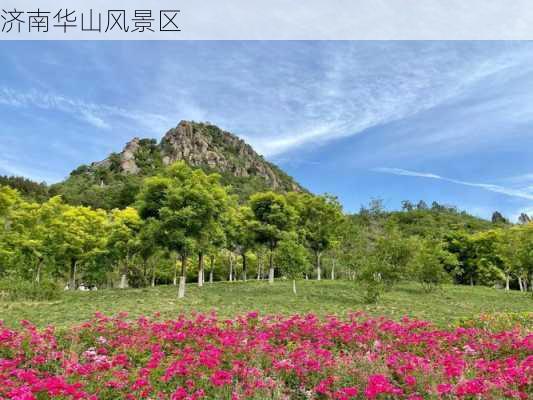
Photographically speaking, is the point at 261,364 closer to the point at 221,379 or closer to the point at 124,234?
the point at 221,379

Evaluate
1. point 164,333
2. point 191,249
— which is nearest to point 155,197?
point 191,249

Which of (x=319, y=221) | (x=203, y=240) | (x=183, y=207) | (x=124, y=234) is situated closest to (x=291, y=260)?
(x=203, y=240)

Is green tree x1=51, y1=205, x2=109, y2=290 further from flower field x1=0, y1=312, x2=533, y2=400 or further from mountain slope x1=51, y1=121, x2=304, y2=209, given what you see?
mountain slope x1=51, y1=121, x2=304, y2=209

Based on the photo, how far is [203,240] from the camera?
1032 inches

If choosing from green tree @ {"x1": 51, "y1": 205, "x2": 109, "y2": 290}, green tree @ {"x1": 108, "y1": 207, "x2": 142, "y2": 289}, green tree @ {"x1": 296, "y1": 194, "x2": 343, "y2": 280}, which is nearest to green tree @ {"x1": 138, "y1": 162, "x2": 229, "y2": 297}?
green tree @ {"x1": 108, "y1": 207, "x2": 142, "y2": 289}

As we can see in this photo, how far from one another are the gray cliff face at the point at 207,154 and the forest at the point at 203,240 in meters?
87.9

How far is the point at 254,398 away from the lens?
220 inches

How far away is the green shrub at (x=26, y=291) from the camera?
2289cm

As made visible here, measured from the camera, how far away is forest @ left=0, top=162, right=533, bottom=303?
24109 mm

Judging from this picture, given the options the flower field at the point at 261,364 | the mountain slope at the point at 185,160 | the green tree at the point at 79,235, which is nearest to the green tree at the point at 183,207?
the green tree at the point at 79,235

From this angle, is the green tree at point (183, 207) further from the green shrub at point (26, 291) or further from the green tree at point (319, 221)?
the green tree at point (319, 221)

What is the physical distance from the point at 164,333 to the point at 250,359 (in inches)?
111

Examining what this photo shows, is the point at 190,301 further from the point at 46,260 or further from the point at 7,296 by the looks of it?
the point at 46,260

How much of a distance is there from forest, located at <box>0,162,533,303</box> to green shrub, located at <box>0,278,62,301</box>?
5 cm
